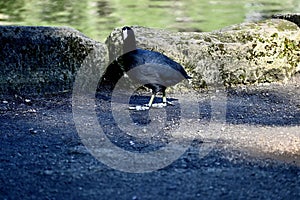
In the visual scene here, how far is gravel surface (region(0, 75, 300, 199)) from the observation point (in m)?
4.07

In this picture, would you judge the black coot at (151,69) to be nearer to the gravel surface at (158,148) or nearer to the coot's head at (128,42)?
the coot's head at (128,42)

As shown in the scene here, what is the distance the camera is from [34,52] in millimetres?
7047

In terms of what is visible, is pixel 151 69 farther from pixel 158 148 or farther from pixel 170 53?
pixel 158 148

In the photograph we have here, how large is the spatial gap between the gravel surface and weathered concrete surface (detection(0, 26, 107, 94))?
0.26 meters

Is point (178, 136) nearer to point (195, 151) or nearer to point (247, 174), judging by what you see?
point (195, 151)

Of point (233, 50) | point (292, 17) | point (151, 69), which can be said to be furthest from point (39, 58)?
point (292, 17)

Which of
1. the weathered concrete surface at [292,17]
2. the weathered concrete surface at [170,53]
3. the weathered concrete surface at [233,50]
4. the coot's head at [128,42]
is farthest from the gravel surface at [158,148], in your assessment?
the weathered concrete surface at [292,17]

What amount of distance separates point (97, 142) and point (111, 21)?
8.69 metres

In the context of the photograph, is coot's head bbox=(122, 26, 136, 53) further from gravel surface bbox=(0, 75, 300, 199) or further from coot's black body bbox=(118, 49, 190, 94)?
gravel surface bbox=(0, 75, 300, 199)

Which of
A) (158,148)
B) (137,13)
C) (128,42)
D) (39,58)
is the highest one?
(128,42)

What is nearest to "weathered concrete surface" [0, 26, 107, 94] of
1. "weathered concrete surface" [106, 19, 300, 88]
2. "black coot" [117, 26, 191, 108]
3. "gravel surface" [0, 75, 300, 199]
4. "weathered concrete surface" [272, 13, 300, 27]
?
"gravel surface" [0, 75, 300, 199]

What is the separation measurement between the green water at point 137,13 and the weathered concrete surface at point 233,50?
3748 millimetres

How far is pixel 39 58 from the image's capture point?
7059 mm

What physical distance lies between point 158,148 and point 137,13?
10215mm
